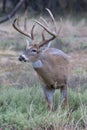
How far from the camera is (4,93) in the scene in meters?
9.63

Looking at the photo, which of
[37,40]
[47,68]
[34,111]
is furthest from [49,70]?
[37,40]

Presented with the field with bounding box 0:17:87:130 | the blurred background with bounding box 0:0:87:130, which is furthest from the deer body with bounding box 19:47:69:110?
the blurred background with bounding box 0:0:87:130

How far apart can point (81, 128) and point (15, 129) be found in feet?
3.22

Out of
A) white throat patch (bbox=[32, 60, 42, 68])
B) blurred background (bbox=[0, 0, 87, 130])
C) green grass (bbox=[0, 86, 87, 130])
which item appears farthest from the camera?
white throat patch (bbox=[32, 60, 42, 68])

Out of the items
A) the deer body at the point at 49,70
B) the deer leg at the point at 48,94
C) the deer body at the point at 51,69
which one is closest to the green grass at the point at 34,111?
the deer leg at the point at 48,94

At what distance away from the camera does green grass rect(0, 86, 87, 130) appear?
25.2 feet

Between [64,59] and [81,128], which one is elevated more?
[64,59]

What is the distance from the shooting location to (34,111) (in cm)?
849

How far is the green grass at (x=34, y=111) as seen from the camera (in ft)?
25.2

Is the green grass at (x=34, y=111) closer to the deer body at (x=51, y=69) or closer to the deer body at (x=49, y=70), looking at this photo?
the deer body at (x=49, y=70)

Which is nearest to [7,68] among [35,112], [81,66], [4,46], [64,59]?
[81,66]

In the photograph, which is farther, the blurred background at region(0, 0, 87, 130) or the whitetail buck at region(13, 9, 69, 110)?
the whitetail buck at region(13, 9, 69, 110)

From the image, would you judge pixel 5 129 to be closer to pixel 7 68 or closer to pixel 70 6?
pixel 7 68

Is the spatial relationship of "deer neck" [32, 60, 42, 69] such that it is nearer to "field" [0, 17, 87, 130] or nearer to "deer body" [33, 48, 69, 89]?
"deer body" [33, 48, 69, 89]
